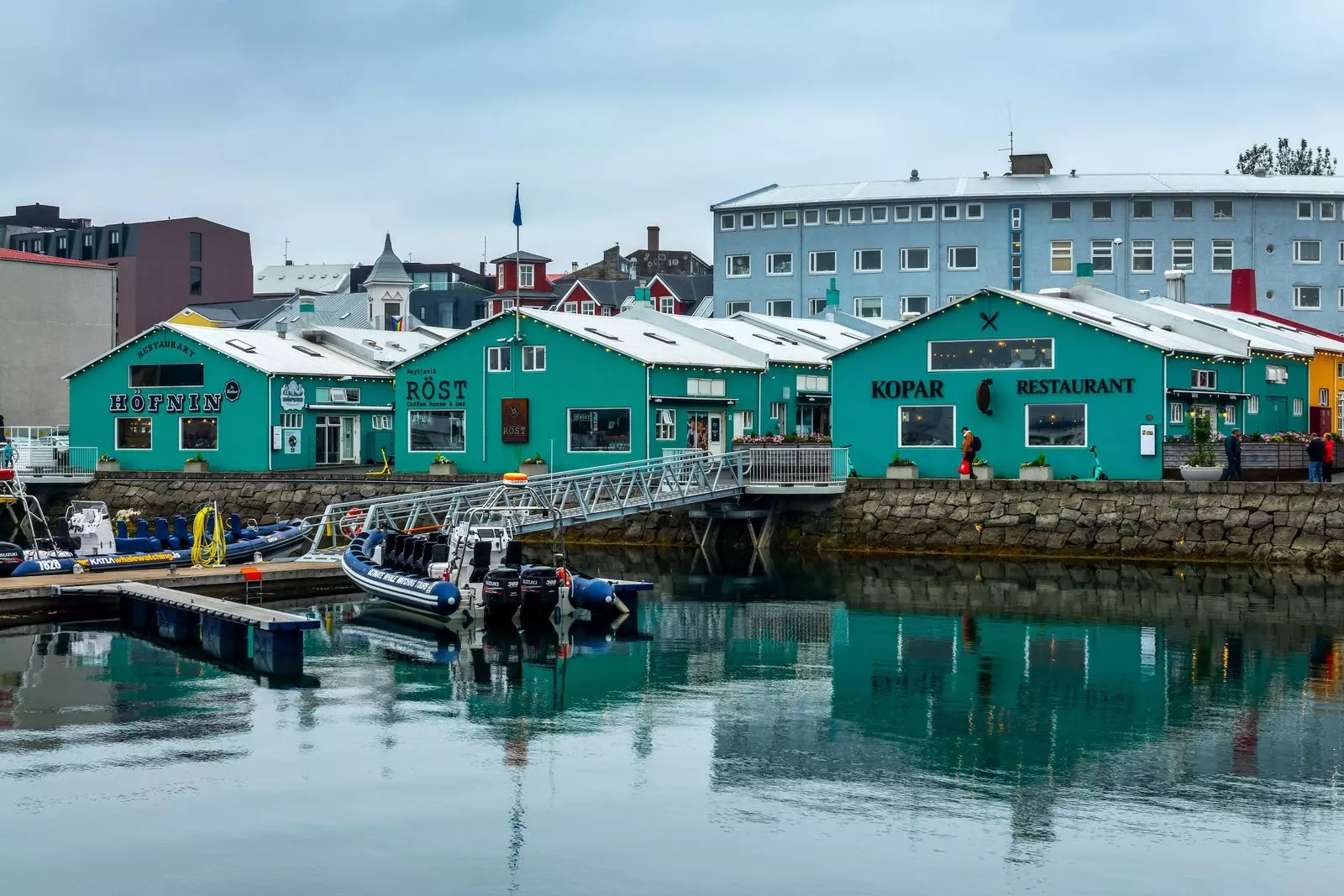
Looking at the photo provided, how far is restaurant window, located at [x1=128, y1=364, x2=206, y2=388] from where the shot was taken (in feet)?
193

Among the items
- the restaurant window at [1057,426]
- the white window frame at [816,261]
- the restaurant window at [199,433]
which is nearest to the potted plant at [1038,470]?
the restaurant window at [1057,426]

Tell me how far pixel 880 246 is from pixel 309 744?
65550mm

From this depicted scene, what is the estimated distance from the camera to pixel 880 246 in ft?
271

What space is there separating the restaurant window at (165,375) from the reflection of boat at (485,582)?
89.5ft

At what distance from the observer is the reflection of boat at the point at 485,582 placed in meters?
30.6

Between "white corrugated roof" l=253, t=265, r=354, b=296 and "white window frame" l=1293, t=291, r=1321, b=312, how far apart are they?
227 ft

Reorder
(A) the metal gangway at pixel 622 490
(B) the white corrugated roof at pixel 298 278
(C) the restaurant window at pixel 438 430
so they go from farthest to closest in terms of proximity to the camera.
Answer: (B) the white corrugated roof at pixel 298 278
(C) the restaurant window at pixel 438 430
(A) the metal gangway at pixel 622 490

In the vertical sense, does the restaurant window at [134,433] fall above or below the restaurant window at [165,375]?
below

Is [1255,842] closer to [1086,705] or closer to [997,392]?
[1086,705]

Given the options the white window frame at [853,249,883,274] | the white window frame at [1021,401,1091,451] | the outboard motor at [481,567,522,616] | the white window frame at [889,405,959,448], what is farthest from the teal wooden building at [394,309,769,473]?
the white window frame at [853,249,883,274]

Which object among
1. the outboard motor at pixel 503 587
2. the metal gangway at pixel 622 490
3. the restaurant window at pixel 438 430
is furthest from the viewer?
the restaurant window at pixel 438 430

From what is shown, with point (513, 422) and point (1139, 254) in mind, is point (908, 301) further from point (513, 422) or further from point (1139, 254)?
point (513, 422)

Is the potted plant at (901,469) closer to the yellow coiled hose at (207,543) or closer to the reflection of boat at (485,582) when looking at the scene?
the reflection of boat at (485,582)

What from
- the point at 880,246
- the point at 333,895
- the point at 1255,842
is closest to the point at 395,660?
the point at 333,895
